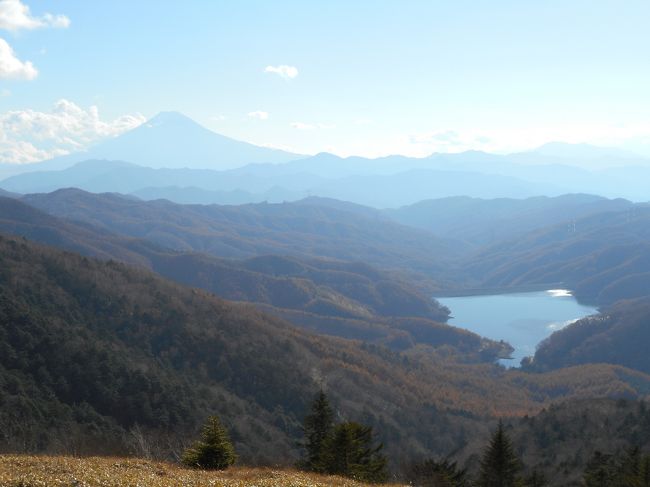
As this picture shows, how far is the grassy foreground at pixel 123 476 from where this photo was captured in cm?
1777

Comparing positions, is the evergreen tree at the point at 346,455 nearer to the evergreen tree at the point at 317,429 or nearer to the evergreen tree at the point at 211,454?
the evergreen tree at the point at 317,429

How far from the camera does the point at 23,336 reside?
6378 centimetres

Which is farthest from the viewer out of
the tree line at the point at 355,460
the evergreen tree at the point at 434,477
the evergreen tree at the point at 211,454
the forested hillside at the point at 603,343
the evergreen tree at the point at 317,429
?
the forested hillside at the point at 603,343

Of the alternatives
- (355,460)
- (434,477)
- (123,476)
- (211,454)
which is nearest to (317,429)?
(355,460)

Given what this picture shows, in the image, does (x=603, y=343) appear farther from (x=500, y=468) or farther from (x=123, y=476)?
(x=123, y=476)

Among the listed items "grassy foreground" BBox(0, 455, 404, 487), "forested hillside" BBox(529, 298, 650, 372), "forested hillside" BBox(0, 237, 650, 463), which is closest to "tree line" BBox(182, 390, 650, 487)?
"grassy foreground" BBox(0, 455, 404, 487)

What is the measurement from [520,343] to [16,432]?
179 metres

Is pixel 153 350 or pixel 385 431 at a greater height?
pixel 153 350

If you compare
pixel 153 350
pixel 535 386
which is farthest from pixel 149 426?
pixel 535 386

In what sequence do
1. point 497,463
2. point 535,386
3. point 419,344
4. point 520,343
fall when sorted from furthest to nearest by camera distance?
point 520,343 < point 419,344 < point 535,386 < point 497,463

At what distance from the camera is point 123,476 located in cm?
1916

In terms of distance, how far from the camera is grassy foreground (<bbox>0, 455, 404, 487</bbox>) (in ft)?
58.3

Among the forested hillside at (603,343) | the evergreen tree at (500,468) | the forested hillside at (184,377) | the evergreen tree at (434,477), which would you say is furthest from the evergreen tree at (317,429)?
the forested hillside at (603,343)

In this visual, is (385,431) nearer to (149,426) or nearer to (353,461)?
(149,426)
